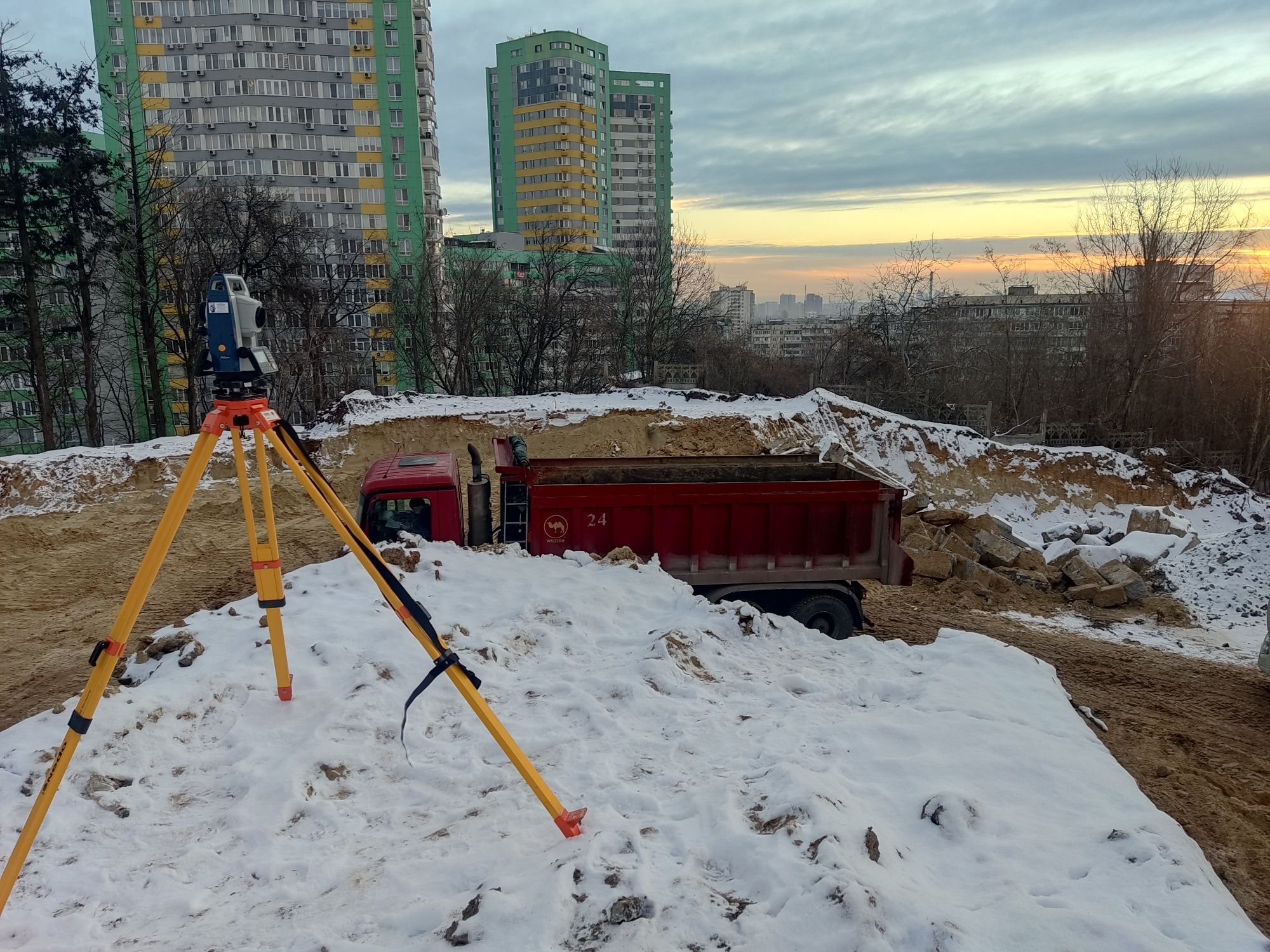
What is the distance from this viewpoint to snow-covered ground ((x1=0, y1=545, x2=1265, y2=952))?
3.48 metres

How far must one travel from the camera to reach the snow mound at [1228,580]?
491 inches

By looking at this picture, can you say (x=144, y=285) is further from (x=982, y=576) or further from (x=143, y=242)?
(x=982, y=576)

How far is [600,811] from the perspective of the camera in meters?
4.34

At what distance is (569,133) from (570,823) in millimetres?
92461

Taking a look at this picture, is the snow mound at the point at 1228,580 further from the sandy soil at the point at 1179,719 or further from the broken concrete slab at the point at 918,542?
the broken concrete slab at the point at 918,542

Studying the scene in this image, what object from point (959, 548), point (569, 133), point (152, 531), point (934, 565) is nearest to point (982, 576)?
point (934, 565)

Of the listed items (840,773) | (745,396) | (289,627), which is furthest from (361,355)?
(840,773)

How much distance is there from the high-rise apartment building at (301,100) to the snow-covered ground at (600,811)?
47885 mm

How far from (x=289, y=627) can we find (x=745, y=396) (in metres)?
21.0

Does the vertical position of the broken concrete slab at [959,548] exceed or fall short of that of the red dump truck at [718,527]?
it falls short

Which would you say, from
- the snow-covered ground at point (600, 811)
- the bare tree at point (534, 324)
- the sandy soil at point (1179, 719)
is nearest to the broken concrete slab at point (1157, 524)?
the sandy soil at point (1179, 719)

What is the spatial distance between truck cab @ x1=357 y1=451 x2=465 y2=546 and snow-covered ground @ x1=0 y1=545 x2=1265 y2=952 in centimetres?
250

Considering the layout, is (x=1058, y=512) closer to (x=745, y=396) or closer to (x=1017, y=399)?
(x=745, y=396)

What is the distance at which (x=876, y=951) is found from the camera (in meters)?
3.17
